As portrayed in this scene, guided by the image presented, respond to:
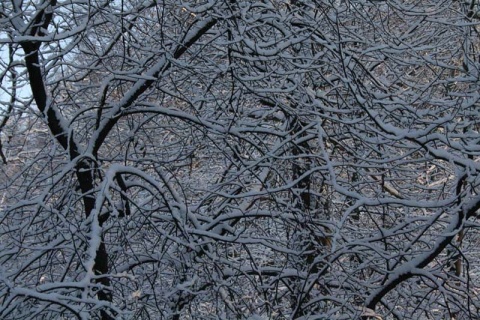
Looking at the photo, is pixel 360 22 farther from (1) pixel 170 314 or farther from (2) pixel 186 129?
(1) pixel 170 314

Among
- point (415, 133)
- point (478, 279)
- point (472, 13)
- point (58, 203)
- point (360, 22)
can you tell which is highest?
point (472, 13)

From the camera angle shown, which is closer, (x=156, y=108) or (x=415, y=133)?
(x=415, y=133)

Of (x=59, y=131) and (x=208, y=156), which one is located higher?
(x=208, y=156)

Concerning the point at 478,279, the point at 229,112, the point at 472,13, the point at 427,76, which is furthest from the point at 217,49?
the point at 478,279

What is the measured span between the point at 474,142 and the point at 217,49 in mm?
2296

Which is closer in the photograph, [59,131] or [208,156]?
[59,131]

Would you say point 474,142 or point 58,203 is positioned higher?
point 474,142

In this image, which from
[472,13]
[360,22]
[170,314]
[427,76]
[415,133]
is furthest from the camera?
[427,76]

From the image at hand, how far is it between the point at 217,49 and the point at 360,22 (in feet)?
4.54

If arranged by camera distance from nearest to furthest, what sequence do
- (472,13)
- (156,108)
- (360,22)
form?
(156,108), (360,22), (472,13)

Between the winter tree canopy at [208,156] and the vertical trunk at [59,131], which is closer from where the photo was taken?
the winter tree canopy at [208,156]

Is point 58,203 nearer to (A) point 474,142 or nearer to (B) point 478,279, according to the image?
(A) point 474,142

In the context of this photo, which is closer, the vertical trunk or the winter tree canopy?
the winter tree canopy

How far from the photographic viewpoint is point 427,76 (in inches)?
303
